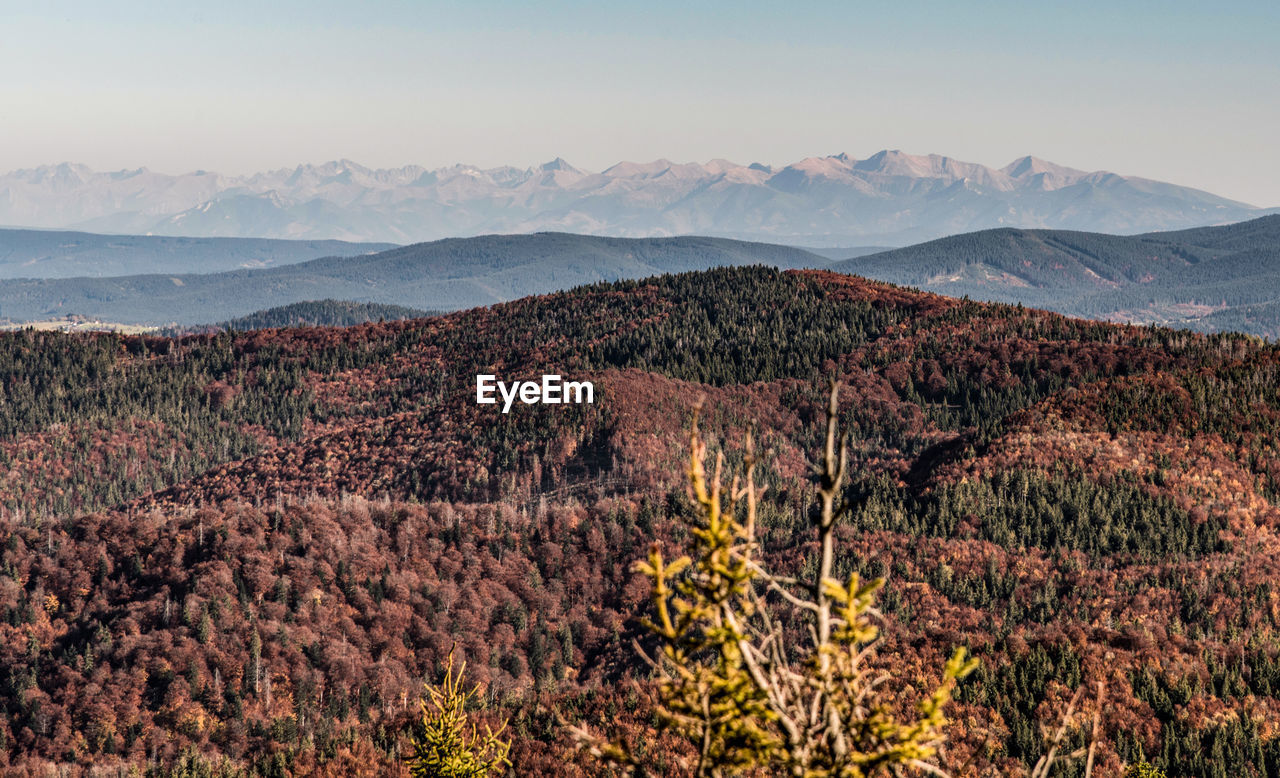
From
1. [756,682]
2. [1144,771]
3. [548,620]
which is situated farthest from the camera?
[548,620]

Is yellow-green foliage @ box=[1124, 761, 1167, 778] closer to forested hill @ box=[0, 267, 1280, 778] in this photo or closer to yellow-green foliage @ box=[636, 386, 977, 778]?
forested hill @ box=[0, 267, 1280, 778]

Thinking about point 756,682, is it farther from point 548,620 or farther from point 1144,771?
point 548,620

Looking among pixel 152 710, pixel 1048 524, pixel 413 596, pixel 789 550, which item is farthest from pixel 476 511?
pixel 1048 524

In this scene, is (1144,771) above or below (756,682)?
below

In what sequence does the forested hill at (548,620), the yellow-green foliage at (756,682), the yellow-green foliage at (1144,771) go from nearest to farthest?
1. the yellow-green foliage at (756,682)
2. the yellow-green foliage at (1144,771)
3. the forested hill at (548,620)

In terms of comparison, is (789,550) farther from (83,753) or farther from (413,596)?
(83,753)

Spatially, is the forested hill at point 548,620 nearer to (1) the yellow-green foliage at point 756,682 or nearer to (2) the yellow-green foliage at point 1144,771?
(2) the yellow-green foliage at point 1144,771

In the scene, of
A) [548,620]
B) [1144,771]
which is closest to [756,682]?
[1144,771]

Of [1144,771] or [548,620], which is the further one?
[548,620]

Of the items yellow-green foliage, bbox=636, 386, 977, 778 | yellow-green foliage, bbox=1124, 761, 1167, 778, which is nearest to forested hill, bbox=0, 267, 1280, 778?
yellow-green foliage, bbox=1124, 761, 1167, 778

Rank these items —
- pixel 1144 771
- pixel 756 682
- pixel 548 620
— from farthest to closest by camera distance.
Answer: pixel 548 620
pixel 1144 771
pixel 756 682

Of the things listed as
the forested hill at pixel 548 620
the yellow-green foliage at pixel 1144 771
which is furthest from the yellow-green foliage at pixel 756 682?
the forested hill at pixel 548 620
